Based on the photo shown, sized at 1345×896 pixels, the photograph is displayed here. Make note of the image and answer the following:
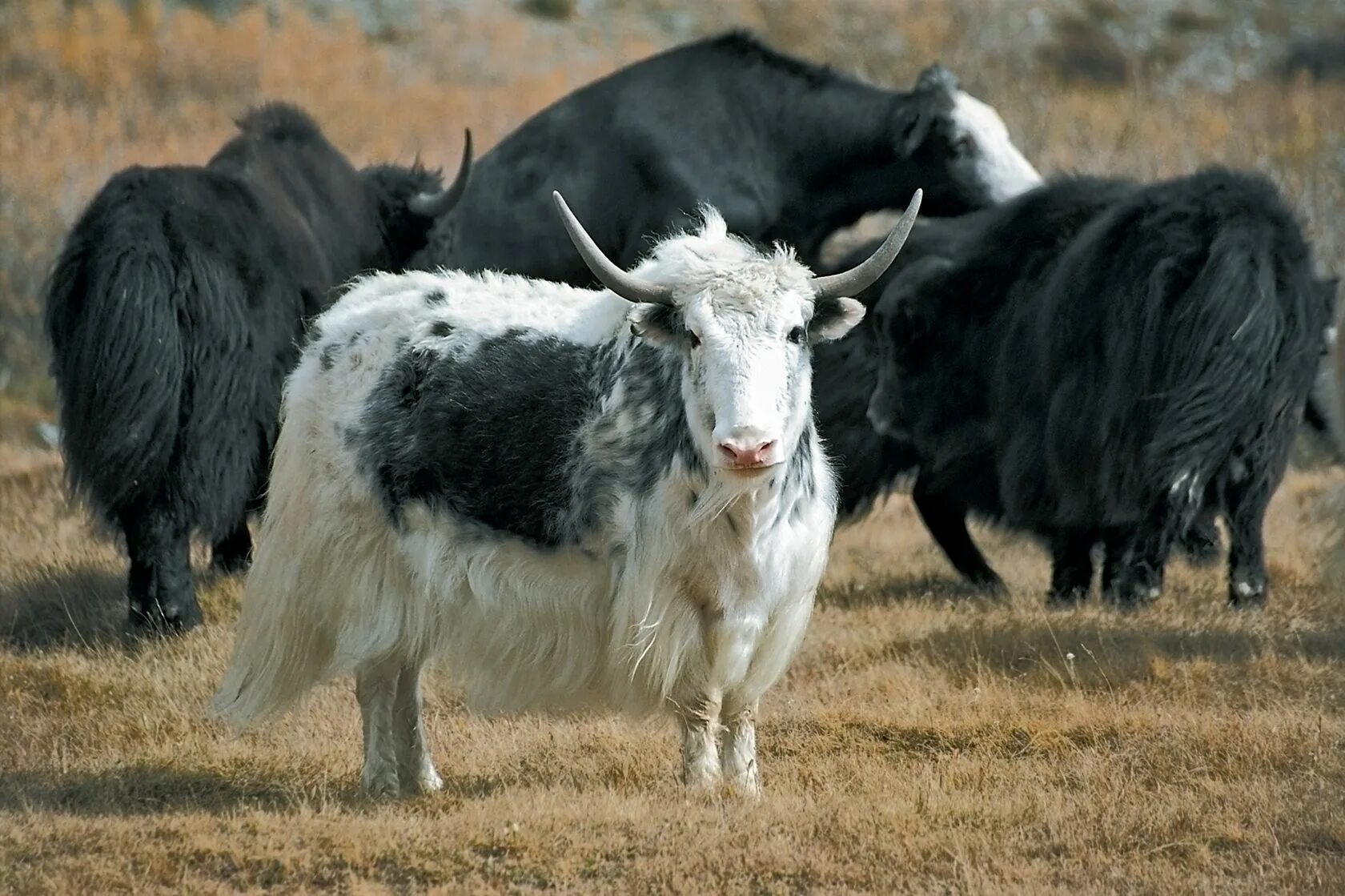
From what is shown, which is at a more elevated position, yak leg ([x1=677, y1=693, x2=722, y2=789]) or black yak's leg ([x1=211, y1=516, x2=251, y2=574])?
yak leg ([x1=677, y1=693, x2=722, y2=789])

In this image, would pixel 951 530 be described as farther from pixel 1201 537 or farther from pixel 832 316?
pixel 832 316

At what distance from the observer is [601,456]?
5.20m

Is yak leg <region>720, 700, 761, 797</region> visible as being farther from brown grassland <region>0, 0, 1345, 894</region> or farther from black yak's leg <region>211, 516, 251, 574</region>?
black yak's leg <region>211, 516, 251, 574</region>

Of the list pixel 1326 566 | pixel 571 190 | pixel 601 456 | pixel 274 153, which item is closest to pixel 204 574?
pixel 274 153

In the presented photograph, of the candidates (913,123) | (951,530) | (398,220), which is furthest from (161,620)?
(913,123)

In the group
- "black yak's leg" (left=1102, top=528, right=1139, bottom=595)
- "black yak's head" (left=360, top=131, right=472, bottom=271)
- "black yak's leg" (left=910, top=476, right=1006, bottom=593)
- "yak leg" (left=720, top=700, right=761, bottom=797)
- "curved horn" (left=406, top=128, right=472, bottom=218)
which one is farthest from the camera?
"black yak's head" (left=360, top=131, right=472, bottom=271)

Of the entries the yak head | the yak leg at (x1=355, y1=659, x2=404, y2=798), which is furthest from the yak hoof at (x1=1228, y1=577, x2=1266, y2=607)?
the yak leg at (x1=355, y1=659, x2=404, y2=798)

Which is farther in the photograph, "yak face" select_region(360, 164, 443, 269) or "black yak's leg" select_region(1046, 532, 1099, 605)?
"yak face" select_region(360, 164, 443, 269)

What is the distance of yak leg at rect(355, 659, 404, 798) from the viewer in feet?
17.9

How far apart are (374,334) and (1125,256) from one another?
3266mm

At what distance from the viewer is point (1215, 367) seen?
23.1 ft

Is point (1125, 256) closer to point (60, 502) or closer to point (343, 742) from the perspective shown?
point (343, 742)

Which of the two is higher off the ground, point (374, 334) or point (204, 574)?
point (374, 334)

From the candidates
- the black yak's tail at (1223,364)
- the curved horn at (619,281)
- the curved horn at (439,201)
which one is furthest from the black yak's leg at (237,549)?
the black yak's tail at (1223,364)
